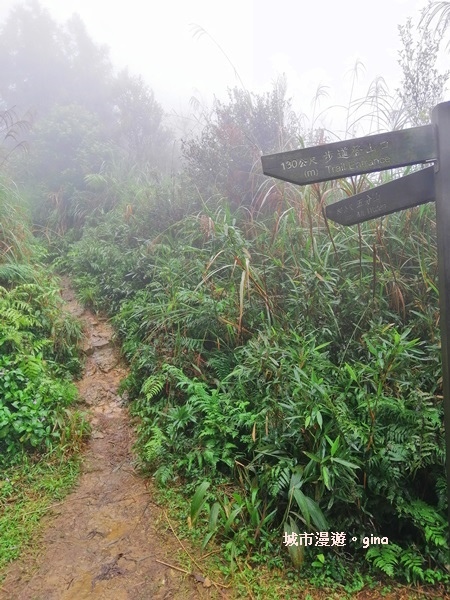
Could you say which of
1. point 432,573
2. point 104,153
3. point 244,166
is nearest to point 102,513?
point 432,573

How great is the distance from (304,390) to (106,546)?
1.55 meters

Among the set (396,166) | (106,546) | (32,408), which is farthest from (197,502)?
(396,166)

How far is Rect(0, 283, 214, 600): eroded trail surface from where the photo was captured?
72.0 inches

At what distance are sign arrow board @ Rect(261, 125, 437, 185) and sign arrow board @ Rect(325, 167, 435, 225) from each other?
3.6 inches

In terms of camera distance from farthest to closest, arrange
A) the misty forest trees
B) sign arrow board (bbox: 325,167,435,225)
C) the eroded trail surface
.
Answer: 1. the misty forest trees
2. the eroded trail surface
3. sign arrow board (bbox: 325,167,435,225)

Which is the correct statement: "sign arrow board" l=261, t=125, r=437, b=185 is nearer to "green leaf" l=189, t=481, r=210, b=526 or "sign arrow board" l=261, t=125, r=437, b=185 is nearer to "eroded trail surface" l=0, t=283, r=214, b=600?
"green leaf" l=189, t=481, r=210, b=526

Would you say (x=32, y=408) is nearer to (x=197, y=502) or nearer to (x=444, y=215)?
(x=197, y=502)

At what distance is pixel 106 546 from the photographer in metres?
2.09

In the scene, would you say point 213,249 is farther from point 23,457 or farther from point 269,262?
point 23,457

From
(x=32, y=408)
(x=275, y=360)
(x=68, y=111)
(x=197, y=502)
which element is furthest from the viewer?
(x=68, y=111)

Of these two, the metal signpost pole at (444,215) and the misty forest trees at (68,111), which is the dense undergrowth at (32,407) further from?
the misty forest trees at (68,111)

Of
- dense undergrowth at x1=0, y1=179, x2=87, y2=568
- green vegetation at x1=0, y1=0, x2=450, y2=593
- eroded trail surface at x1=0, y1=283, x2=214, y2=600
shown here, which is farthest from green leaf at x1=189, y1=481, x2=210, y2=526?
dense undergrowth at x1=0, y1=179, x2=87, y2=568

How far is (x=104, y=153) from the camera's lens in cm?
970

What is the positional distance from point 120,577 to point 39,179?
1017 cm
